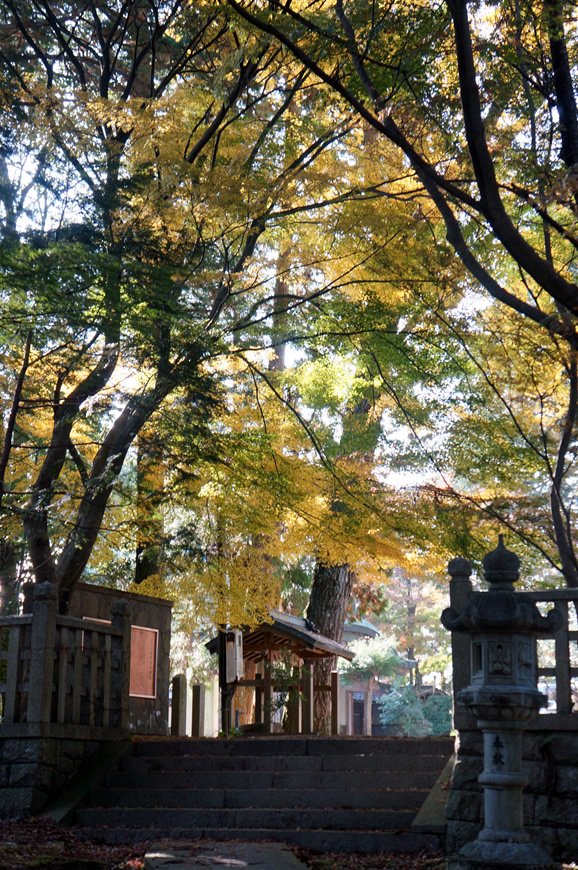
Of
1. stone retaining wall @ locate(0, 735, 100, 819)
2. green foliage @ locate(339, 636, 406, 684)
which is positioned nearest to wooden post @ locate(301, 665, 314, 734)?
stone retaining wall @ locate(0, 735, 100, 819)

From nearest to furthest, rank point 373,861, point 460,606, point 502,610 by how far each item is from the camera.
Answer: point 502,610 → point 373,861 → point 460,606

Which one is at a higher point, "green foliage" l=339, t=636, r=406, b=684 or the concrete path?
"green foliage" l=339, t=636, r=406, b=684

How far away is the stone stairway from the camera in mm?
8867

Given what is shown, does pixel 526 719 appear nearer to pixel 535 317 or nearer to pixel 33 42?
pixel 535 317

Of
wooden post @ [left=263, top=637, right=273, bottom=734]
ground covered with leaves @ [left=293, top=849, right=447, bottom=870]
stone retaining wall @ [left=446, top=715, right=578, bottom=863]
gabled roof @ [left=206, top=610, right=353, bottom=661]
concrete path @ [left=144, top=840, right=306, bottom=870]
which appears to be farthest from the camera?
gabled roof @ [left=206, top=610, right=353, bottom=661]

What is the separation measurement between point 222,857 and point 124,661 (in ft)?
19.5

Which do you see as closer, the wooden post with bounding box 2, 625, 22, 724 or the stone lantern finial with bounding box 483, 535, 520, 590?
the stone lantern finial with bounding box 483, 535, 520, 590

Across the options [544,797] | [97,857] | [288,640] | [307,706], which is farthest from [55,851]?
[288,640]

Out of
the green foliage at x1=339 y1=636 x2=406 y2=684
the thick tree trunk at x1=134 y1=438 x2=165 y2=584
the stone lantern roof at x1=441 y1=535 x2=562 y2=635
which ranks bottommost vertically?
the green foliage at x1=339 y1=636 x2=406 y2=684

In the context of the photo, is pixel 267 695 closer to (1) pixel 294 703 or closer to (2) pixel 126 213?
(1) pixel 294 703

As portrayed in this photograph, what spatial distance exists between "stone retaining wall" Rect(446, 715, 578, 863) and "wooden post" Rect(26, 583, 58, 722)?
545 cm

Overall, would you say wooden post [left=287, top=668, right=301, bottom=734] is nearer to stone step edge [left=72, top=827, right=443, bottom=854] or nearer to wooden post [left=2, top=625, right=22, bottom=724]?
wooden post [left=2, top=625, right=22, bottom=724]

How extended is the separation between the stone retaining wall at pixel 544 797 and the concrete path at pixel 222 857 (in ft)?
5.81

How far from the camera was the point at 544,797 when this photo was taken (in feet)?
27.2
